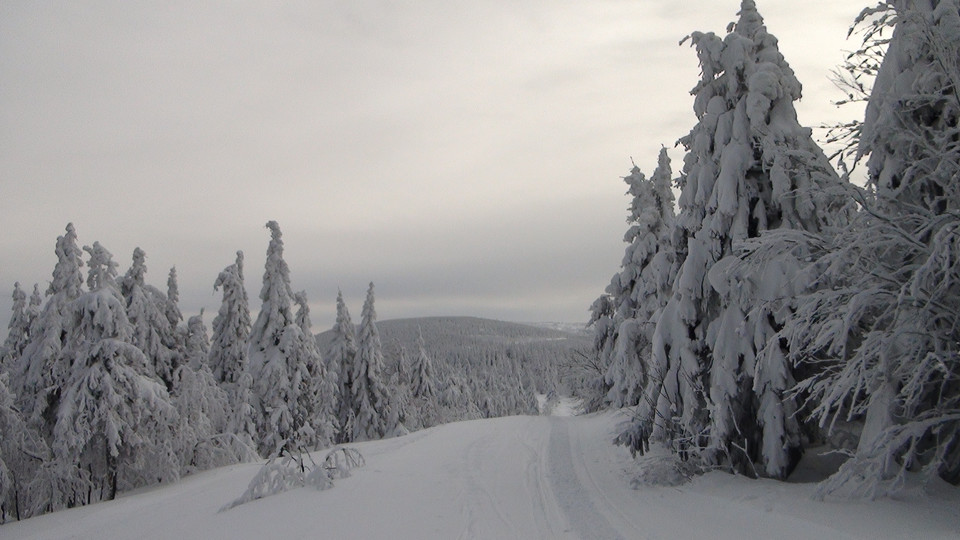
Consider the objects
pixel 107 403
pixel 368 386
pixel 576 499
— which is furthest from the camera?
pixel 368 386

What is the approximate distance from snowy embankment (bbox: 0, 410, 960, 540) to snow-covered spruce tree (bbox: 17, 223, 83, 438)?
7.29 m

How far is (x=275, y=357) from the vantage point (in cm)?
3133

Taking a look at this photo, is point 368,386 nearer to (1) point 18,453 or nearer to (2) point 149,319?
(2) point 149,319

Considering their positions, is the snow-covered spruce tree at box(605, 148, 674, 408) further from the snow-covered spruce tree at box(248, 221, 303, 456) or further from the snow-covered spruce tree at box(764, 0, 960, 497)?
the snow-covered spruce tree at box(248, 221, 303, 456)

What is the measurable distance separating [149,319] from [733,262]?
2853 cm

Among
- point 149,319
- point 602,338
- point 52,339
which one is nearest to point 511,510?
point 52,339

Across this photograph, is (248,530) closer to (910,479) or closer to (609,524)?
(609,524)

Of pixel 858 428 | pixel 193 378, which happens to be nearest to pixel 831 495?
pixel 858 428

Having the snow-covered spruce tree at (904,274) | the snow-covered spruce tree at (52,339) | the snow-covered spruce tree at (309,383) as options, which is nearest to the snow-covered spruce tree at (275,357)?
the snow-covered spruce tree at (309,383)

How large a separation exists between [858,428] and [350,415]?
37.2 metres

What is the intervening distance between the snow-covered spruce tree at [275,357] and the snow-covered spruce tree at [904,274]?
2768 cm

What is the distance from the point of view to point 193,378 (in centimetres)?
2430

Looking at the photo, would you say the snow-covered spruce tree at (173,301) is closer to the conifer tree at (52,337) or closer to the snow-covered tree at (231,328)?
the snow-covered tree at (231,328)

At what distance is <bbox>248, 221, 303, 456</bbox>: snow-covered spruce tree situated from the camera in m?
31.1
